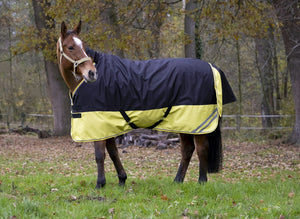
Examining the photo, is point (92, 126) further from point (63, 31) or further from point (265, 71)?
point (265, 71)

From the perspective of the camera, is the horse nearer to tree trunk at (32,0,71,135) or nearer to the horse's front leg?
the horse's front leg

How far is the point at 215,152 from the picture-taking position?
5.39 m

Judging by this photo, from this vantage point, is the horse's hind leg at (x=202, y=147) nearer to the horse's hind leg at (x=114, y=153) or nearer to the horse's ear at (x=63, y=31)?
the horse's hind leg at (x=114, y=153)

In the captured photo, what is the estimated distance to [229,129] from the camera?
17.5m

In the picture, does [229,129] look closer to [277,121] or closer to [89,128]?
[277,121]

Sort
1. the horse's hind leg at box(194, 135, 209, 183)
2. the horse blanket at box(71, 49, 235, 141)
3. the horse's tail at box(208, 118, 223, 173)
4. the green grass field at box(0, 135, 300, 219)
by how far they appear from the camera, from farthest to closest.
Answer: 1. the horse's tail at box(208, 118, 223, 173)
2. the horse's hind leg at box(194, 135, 209, 183)
3. the horse blanket at box(71, 49, 235, 141)
4. the green grass field at box(0, 135, 300, 219)

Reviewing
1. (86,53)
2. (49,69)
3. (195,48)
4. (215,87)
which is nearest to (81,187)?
(86,53)

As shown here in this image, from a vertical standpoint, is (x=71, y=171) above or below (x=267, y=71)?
below

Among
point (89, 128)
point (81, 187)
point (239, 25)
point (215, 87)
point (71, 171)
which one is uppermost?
point (239, 25)

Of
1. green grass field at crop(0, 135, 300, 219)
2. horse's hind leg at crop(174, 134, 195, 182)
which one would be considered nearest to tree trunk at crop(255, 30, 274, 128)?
green grass field at crop(0, 135, 300, 219)

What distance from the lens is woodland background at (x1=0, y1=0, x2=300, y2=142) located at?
998 cm

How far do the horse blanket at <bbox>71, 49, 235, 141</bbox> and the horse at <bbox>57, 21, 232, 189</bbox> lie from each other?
48 millimetres

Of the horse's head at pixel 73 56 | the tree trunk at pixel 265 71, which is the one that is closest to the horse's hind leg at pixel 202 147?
the horse's head at pixel 73 56

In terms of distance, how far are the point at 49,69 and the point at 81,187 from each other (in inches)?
482
